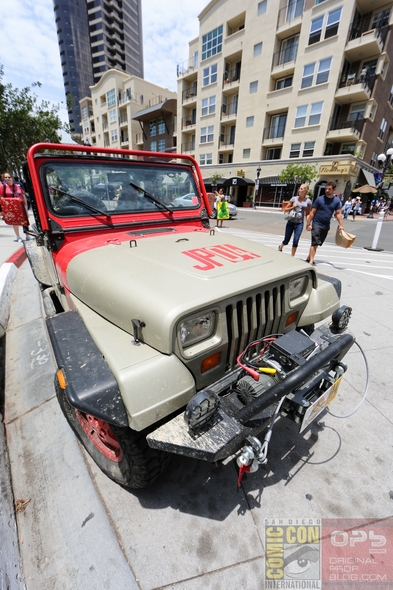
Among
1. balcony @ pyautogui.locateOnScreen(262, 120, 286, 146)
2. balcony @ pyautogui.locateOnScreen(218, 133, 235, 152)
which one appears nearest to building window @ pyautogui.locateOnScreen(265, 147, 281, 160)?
balcony @ pyautogui.locateOnScreen(262, 120, 286, 146)

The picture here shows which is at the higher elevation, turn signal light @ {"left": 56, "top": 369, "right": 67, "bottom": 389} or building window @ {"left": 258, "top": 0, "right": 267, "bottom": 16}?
building window @ {"left": 258, "top": 0, "right": 267, "bottom": 16}

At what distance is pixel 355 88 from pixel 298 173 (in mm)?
7111

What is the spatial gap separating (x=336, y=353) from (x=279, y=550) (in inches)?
46.8

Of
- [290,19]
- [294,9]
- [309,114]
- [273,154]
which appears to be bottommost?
[273,154]

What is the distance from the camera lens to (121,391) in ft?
4.31

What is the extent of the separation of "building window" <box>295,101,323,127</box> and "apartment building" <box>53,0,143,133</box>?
2357 inches

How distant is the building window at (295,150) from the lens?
25.2 meters

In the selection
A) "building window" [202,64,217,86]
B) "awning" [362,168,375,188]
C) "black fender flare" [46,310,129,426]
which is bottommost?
"black fender flare" [46,310,129,426]

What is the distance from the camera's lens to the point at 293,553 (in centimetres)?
155

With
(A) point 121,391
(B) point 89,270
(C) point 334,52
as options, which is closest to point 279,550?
(A) point 121,391

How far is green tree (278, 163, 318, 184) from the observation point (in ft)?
76.9

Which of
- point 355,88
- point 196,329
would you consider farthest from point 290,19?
point 196,329

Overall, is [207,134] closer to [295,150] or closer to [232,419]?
[295,150]

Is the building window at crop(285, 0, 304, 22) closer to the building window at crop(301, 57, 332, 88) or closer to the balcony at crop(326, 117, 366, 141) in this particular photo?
the building window at crop(301, 57, 332, 88)
